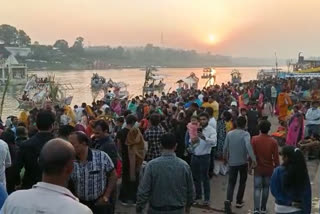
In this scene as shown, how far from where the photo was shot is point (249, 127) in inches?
426

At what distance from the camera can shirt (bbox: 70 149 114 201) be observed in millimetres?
3990

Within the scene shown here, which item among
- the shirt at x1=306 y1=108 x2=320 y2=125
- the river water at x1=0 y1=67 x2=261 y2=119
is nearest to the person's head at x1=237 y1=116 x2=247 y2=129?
the shirt at x1=306 y1=108 x2=320 y2=125

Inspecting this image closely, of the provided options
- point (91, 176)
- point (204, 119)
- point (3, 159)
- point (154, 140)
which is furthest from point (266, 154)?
point (3, 159)

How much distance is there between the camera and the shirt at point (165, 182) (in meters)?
4.14

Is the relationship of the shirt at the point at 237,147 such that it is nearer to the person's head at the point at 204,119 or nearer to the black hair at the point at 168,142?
the person's head at the point at 204,119

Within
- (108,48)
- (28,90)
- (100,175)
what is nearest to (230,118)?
(100,175)

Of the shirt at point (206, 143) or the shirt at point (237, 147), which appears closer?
the shirt at point (237, 147)

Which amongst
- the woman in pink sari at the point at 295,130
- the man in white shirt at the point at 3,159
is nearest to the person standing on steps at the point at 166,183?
the man in white shirt at the point at 3,159

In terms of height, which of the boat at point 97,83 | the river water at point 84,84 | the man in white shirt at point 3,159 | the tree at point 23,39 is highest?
the tree at point 23,39

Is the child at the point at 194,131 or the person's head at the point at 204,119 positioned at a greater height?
the person's head at the point at 204,119

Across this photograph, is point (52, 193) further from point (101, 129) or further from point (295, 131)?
point (295, 131)

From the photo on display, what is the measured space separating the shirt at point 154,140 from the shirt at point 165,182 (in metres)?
2.17

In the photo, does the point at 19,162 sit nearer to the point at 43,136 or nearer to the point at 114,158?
the point at 43,136

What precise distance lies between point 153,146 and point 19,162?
2521 mm
